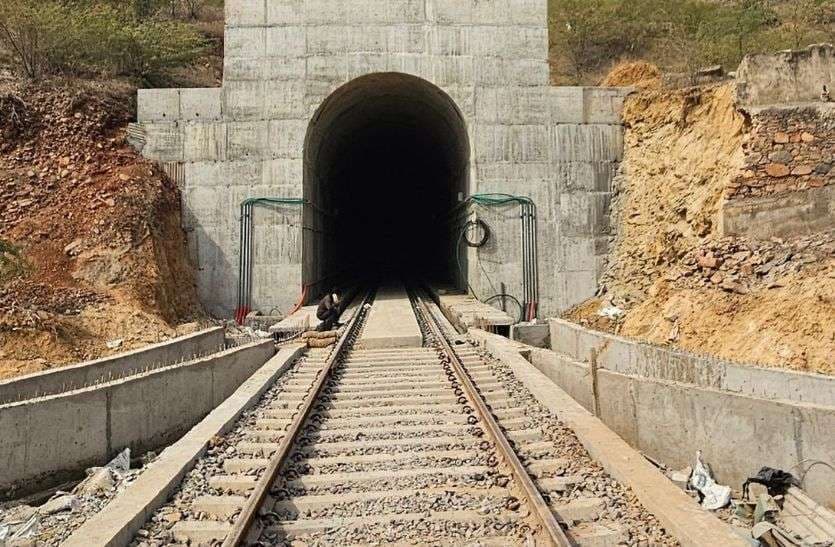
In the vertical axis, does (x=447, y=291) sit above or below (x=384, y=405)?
above

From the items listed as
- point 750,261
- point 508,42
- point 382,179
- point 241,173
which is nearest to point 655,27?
point 382,179

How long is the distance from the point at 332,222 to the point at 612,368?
15028mm

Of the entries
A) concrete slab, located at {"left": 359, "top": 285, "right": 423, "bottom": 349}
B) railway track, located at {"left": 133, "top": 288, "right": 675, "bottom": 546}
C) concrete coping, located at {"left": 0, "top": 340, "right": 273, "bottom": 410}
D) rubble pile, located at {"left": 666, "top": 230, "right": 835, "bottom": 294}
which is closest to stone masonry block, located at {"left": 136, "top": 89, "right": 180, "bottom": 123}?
concrete slab, located at {"left": 359, "top": 285, "right": 423, "bottom": 349}

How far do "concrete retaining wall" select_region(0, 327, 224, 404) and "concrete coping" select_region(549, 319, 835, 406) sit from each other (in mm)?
7061

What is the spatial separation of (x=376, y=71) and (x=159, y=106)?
6025 millimetres

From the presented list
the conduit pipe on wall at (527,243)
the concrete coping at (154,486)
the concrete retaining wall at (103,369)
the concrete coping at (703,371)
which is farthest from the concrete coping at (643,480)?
the conduit pipe on wall at (527,243)

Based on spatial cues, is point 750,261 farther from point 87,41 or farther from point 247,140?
point 87,41

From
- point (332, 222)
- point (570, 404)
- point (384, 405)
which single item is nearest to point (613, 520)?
point (570, 404)

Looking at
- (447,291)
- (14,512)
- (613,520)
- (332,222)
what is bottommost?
(14,512)

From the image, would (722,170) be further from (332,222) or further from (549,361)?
(332,222)

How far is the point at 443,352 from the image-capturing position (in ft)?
32.1

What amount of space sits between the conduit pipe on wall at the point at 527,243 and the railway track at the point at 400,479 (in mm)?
8699

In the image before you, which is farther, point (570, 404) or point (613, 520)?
point (570, 404)

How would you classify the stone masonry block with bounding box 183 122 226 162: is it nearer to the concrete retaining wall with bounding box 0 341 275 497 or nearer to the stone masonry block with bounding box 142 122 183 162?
the stone masonry block with bounding box 142 122 183 162
